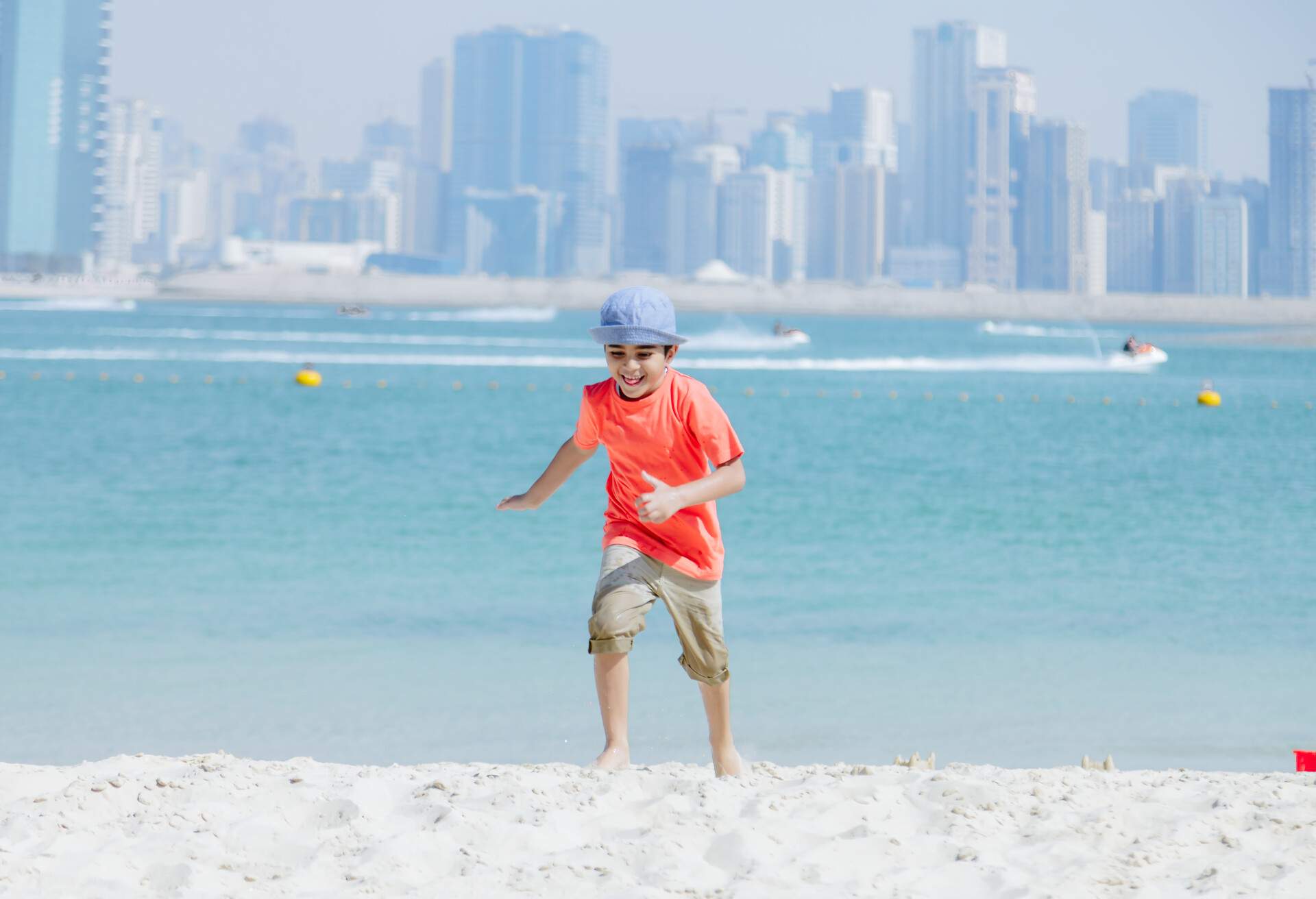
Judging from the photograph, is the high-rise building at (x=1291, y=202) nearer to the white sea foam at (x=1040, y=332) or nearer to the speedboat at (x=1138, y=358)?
the white sea foam at (x=1040, y=332)

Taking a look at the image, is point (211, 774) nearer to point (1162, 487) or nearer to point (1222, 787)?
point (1222, 787)

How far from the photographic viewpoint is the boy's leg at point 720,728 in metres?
5.16

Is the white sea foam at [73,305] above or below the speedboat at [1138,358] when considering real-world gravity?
above

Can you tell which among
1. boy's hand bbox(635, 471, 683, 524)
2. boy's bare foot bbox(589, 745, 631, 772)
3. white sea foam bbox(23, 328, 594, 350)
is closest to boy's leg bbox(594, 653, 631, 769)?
boy's bare foot bbox(589, 745, 631, 772)

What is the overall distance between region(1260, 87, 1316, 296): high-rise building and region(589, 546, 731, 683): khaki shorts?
19561 cm

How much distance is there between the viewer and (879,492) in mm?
20578

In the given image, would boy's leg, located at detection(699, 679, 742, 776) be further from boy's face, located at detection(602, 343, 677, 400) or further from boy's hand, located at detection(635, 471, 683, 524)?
boy's face, located at detection(602, 343, 677, 400)

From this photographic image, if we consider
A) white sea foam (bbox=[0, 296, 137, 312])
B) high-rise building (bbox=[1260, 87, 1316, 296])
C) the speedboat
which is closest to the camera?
the speedboat

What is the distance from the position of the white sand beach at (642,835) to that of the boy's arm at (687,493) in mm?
858

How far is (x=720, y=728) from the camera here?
5.20 metres

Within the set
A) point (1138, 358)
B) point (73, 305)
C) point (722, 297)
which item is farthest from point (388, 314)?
point (1138, 358)

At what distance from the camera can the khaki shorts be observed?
4.92 metres

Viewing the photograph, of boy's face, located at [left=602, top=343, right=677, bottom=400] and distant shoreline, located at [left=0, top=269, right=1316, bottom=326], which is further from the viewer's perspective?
distant shoreline, located at [left=0, top=269, right=1316, bottom=326]

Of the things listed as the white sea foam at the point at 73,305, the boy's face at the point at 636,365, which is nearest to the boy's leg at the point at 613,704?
the boy's face at the point at 636,365
